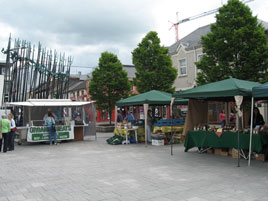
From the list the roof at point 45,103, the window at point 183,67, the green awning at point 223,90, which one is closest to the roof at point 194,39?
the window at point 183,67

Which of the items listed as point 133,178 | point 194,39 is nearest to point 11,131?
point 133,178

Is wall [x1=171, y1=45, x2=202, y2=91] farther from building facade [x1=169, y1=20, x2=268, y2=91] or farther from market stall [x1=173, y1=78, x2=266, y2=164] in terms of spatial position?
market stall [x1=173, y1=78, x2=266, y2=164]

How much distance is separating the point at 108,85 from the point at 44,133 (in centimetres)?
1036

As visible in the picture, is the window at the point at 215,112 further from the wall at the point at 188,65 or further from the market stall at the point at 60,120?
the market stall at the point at 60,120

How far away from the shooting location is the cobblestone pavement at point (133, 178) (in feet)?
17.6

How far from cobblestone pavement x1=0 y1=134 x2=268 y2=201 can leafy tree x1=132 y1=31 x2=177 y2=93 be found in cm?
1196

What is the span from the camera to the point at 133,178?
679cm

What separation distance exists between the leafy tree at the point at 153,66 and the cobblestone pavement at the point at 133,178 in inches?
471

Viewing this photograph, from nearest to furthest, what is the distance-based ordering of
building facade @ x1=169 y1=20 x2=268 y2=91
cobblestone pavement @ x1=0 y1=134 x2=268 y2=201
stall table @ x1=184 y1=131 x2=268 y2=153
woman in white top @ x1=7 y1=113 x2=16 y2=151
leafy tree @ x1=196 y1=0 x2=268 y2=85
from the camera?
1. cobblestone pavement @ x1=0 y1=134 x2=268 y2=201
2. stall table @ x1=184 y1=131 x2=268 y2=153
3. woman in white top @ x1=7 y1=113 x2=16 y2=151
4. leafy tree @ x1=196 y1=0 x2=268 y2=85
5. building facade @ x1=169 y1=20 x2=268 y2=91

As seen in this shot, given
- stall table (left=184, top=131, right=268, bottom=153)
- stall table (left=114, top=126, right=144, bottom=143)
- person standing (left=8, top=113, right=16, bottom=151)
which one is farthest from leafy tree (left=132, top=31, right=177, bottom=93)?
person standing (left=8, top=113, right=16, bottom=151)

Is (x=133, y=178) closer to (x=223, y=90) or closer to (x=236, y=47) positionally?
(x=223, y=90)

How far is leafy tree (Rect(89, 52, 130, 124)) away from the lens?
80.1ft

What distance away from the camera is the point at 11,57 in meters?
19.1

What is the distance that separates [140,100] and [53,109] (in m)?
6.97
